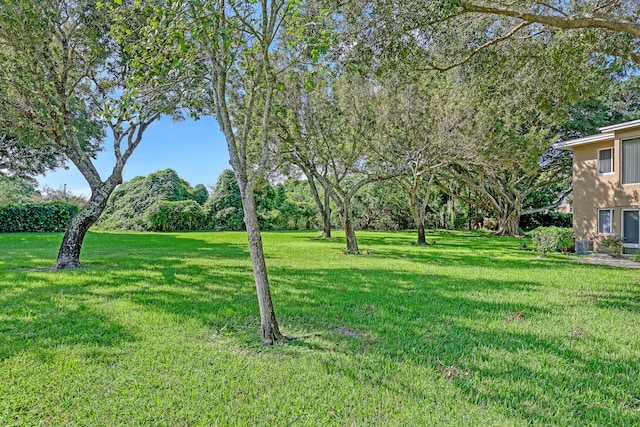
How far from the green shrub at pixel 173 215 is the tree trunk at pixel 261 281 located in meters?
22.7

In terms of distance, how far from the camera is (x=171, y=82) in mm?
4051

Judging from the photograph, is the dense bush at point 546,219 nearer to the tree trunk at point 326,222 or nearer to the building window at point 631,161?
the building window at point 631,161

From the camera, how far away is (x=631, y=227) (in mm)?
12750

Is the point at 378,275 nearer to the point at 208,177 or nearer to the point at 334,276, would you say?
the point at 334,276

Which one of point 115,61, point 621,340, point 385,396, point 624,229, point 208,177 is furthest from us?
point 208,177

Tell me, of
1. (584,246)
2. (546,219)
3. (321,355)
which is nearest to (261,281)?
(321,355)

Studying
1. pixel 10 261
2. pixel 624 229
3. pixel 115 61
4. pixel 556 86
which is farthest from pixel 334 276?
pixel 624 229

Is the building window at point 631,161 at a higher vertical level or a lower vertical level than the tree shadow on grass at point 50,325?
higher

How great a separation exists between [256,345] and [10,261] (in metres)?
9.45

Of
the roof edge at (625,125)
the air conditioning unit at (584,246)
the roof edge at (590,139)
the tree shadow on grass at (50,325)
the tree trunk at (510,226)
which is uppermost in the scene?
the roof edge at (625,125)

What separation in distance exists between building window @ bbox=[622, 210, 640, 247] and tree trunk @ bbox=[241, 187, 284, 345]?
14.5m

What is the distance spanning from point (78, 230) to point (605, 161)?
17.7 meters

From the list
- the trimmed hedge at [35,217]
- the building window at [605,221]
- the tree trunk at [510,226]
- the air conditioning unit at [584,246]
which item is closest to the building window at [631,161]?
the building window at [605,221]

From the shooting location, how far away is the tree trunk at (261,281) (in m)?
3.73
